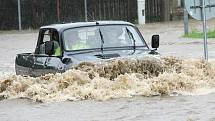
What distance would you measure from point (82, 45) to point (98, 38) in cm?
36

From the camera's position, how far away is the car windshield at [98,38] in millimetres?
12742

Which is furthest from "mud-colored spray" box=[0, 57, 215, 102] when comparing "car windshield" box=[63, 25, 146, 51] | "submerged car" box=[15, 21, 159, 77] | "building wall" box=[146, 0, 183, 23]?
"building wall" box=[146, 0, 183, 23]

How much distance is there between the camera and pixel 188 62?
13102 mm

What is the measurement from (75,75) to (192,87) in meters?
2.05

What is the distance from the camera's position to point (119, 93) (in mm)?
11078

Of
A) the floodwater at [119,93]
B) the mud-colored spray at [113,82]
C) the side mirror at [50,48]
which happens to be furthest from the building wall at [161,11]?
the mud-colored spray at [113,82]

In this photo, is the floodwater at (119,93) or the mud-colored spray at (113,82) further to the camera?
the mud-colored spray at (113,82)

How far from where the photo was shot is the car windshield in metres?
12.7

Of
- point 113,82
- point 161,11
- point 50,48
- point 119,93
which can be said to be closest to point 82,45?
point 50,48

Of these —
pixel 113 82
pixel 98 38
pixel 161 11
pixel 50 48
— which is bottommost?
pixel 113 82

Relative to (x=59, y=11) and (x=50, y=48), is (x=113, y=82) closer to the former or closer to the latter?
(x=50, y=48)

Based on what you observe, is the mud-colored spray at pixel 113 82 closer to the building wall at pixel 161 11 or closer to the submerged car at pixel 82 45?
the submerged car at pixel 82 45

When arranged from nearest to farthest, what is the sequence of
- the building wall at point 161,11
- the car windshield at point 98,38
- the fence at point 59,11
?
the car windshield at point 98,38
the fence at point 59,11
the building wall at point 161,11

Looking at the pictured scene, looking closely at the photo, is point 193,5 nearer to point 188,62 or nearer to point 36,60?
point 188,62
